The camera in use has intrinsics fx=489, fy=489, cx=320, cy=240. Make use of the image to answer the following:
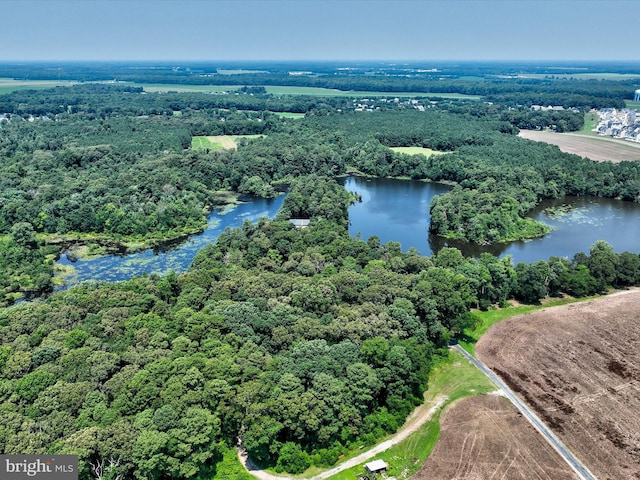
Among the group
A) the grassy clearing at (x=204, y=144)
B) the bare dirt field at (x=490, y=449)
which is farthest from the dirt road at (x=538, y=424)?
the grassy clearing at (x=204, y=144)

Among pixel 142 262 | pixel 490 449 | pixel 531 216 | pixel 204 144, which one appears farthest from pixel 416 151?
pixel 490 449

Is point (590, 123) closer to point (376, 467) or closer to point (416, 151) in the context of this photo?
point (416, 151)

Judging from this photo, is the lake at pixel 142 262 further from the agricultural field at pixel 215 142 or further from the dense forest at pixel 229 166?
the agricultural field at pixel 215 142

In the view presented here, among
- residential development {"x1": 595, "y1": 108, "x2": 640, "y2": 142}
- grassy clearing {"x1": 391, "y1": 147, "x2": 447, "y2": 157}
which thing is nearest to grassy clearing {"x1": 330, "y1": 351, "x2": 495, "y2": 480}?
grassy clearing {"x1": 391, "y1": 147, "x2": 447, "y2": 157}

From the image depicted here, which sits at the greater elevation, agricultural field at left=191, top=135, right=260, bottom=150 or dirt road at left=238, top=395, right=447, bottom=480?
agricultural field at left=191, top=135, right=260, bottom=150

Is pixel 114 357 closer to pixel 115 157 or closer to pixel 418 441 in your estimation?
pixel 418 441

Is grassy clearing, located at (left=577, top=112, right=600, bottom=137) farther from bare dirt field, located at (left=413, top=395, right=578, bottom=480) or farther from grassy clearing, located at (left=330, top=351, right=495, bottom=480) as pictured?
bare dirt field, located at (left=413, top=395, right=578, bottom=480)

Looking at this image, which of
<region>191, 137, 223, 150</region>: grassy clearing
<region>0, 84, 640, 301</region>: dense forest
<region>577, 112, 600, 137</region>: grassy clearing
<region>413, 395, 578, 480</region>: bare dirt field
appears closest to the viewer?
<region>413, 395, 578, 480</region>: bare dirt field
